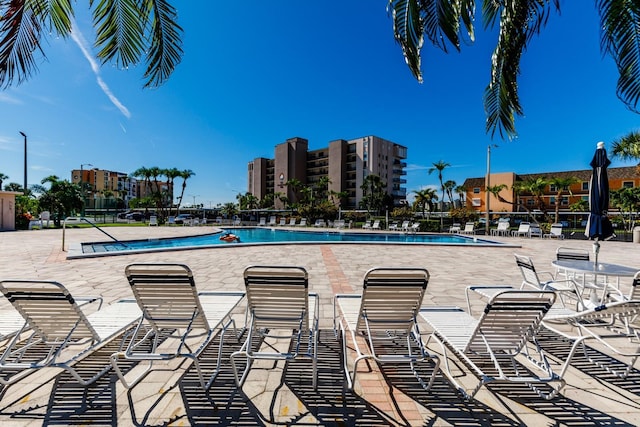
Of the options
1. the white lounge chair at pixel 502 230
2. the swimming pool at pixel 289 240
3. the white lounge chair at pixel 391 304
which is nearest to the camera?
the white lounge chair at pixel 391 304

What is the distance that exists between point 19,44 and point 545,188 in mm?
57444

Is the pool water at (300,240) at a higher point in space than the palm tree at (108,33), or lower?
lower

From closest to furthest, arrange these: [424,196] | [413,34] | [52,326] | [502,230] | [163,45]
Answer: [52,326] < [413,34] < [163,45] < [502,230] < [424,196]

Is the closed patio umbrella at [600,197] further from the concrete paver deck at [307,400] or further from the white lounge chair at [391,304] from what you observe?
the white lounge chair at [391,304]

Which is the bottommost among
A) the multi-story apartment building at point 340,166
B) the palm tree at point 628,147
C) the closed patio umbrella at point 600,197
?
the closed patio umbrella at point 600,197

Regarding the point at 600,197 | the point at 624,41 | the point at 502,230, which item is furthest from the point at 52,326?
the point at 502,230

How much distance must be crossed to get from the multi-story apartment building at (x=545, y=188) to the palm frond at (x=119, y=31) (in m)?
43.8

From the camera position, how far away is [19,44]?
3408mm

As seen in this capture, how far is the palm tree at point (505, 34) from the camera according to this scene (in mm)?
3281

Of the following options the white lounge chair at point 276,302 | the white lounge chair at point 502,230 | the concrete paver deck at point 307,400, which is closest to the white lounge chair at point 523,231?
the white lounge chair at point 502,230

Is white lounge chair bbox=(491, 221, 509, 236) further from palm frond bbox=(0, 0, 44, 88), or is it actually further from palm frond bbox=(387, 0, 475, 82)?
palm frond bbox=(0, 0, 44, 88)

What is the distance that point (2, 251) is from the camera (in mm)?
10141

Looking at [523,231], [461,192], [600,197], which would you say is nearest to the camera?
[600,197]

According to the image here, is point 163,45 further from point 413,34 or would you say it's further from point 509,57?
point 509,57
